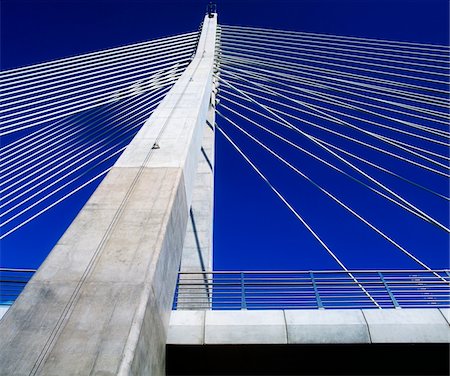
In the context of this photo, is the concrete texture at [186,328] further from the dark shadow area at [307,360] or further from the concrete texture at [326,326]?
the concrete texture at [326,326]

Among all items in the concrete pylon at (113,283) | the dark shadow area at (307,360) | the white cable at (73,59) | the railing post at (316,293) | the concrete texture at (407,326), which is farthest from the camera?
the white cable at (73,59)

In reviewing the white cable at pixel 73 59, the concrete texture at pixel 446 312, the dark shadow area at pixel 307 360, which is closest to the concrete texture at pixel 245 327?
the dark shadow area at pixel 307 360

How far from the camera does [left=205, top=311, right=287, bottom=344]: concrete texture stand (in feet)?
19.4

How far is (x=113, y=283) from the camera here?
4.73m

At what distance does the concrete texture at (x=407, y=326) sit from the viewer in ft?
19.2

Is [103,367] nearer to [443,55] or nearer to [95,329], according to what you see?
[95,329]

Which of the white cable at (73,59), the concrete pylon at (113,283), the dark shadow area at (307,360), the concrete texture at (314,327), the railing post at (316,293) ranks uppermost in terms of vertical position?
the white cable at (73,59)

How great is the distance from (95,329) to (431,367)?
195 inches

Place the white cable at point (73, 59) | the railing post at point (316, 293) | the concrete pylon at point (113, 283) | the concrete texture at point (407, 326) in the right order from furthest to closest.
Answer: the white cable at point (73, 59) < the railing post at point (316, 293) < the concrete texture at point (407, 326) < the concrete pylon at point (113, 283)

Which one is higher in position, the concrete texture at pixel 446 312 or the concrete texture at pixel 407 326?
the concrete texture at pixel 446 312

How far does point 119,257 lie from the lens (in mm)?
5109

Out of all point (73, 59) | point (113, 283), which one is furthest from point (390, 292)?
point (73, 59)

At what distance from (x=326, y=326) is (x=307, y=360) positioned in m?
0.61

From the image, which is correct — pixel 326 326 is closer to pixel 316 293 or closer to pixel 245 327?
pixel 316 293
